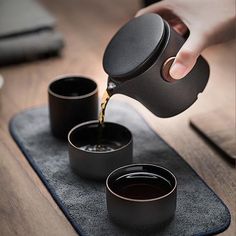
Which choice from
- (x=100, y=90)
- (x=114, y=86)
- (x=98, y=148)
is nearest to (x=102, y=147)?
(x=98, y=148)

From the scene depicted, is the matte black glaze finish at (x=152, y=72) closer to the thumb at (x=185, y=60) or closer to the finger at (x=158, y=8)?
the thumb at (x=185, y=60)

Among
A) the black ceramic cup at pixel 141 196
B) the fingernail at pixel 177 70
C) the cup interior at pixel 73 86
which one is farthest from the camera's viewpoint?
the cup interior at pixel 73 86

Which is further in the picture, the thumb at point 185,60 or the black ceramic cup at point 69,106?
the black ceramic cup at point 69,106

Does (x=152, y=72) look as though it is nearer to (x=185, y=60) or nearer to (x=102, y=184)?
(x=185, y=60)

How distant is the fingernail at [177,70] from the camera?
1.05 m

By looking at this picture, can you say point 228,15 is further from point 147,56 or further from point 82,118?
point 82,118

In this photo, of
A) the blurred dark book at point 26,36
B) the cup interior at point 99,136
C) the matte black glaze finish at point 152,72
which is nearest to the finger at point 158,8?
the matte black glaze finish at point 152,72

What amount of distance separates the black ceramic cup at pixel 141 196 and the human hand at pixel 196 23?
16 cm

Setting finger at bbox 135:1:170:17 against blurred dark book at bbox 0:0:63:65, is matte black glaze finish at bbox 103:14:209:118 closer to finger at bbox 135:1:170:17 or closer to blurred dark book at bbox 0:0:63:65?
finger at bbox 135:1:170:17

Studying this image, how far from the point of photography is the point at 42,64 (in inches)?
60.4

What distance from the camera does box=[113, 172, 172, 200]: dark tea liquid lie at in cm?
101

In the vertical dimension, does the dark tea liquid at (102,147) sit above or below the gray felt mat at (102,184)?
above

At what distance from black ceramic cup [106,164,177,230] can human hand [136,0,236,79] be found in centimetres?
16

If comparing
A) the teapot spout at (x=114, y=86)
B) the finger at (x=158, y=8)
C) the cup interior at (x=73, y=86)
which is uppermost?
the finger at (x=158, y=8)
